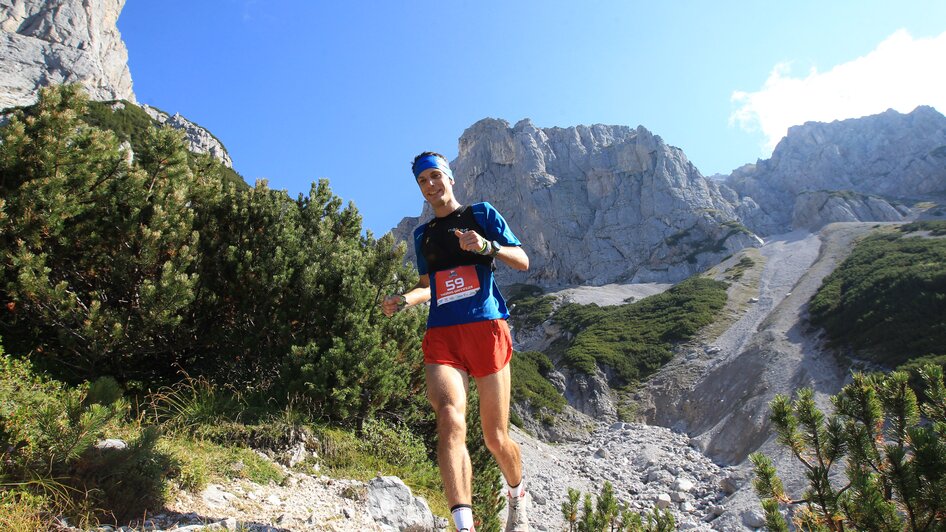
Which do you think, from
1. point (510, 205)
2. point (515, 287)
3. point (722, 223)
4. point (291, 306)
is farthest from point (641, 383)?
point (510, 205)

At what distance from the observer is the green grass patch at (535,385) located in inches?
1197

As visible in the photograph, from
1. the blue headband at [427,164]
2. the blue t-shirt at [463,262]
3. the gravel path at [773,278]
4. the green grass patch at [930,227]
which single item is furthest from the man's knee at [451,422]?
the green grass patch at [930,227]

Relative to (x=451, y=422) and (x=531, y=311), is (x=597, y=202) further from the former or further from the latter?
(x=451, y=422)

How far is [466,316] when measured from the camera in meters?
3.35

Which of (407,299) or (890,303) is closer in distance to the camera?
(407,299)

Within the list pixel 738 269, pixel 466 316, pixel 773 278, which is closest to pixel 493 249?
pixel 466 316

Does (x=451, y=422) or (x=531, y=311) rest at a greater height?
(x=531, y=311)

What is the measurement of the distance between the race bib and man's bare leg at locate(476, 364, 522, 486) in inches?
23.1

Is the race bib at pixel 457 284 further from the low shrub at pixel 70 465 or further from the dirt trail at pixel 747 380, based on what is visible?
the dirt trail at pixel 747 380

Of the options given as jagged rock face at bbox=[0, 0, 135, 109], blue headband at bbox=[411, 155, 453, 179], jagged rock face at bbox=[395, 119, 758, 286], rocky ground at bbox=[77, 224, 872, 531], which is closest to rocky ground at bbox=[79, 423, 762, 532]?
rocky ground at bbox=[77, 224, 872, 531]

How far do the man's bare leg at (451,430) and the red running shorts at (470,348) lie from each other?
0.22ft

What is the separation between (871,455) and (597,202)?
10247cm

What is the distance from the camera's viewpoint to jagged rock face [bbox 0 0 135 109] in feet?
201

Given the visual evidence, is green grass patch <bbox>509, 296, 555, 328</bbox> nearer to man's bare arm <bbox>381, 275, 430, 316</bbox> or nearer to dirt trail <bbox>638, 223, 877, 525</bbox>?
dirt trail <bbox>638, 223, 877, 525</bbox>
